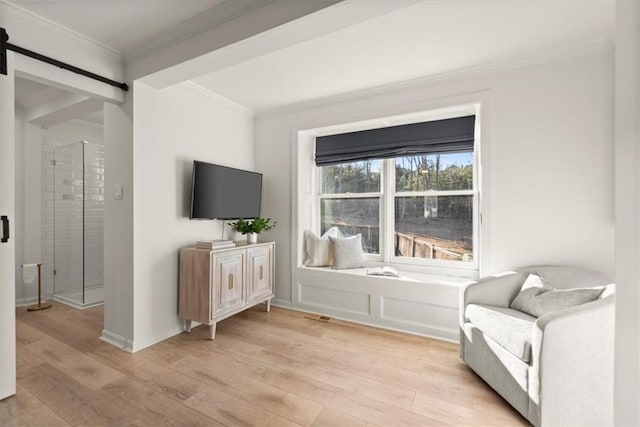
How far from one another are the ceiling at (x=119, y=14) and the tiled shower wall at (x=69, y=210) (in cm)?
227

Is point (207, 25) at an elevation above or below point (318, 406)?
above

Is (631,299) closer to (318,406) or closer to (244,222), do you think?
(318,406)

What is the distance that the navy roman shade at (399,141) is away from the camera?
2.89 metres

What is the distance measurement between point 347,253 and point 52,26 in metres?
3.14

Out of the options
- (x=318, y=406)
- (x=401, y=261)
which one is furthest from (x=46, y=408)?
(x=401, y=261)

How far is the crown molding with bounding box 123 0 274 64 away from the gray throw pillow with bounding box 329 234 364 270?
2.37m

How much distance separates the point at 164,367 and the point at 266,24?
2.50m

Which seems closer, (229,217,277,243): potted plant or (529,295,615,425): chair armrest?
(529,295,615,425): chair armrest

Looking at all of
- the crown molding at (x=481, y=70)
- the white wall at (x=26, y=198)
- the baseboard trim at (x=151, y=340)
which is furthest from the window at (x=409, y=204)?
the white wall at (x=26, y=198)

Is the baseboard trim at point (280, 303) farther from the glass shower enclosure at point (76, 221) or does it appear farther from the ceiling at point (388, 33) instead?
the ceiling at point (388, 33)

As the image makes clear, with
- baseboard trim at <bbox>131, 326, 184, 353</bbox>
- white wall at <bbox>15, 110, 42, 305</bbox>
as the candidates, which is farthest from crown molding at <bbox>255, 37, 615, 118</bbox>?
white wall at <bbox>15, 110, 42, 305</bbox>

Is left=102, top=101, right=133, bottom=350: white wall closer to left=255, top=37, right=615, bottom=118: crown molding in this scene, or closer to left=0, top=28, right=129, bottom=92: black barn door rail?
left=0, top=28, right=129, bottom=92: black barn door rail

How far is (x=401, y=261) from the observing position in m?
3.31

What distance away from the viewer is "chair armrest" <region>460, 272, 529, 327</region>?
2.27 m
